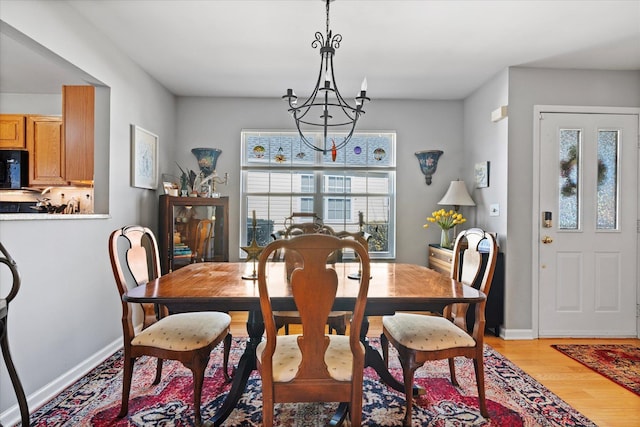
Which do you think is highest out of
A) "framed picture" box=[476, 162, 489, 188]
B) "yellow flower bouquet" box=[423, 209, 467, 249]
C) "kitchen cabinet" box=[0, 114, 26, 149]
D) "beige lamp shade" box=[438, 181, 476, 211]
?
"kitchen cabinet" box=[0, 114, 26, 149]

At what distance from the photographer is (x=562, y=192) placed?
3.60 meters

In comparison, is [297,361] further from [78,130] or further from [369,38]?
[78,130]

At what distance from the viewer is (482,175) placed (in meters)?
4.05

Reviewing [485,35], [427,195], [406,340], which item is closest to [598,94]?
[485,35]

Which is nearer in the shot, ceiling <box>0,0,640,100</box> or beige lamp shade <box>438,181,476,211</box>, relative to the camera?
ceiling <box>0,0,640,100</box>

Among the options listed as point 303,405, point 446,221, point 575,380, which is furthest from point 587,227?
point 303,405

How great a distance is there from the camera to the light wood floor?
219 centimetres

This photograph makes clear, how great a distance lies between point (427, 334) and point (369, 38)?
2.25m

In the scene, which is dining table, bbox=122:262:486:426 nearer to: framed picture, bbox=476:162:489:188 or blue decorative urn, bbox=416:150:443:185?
framed picture, bbox=476:162:489:188

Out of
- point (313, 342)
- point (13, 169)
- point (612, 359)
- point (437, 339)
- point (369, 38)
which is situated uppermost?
point (369, 38)

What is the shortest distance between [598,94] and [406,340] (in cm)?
328

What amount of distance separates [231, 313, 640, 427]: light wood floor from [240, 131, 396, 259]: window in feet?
4.75

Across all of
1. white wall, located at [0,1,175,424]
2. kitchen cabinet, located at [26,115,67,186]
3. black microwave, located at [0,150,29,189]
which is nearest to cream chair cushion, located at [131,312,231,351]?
white wall, located at [0,1,175,424]

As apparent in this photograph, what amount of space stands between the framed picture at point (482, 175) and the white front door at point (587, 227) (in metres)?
0.51
